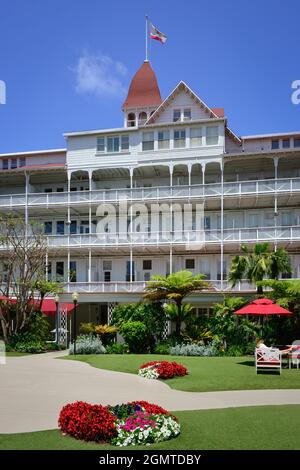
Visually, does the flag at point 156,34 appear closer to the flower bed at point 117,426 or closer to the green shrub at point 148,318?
the green shrub at point 148,318

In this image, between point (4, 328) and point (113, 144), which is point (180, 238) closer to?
point (113, 144)

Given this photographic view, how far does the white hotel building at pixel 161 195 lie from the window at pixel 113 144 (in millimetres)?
83

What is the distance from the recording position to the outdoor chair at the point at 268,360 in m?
18.5

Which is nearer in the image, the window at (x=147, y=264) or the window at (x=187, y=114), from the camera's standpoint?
the window at (x=187, y=114)

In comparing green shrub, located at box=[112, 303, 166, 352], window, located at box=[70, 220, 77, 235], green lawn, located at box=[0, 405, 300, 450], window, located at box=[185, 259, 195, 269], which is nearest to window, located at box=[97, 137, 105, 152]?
window, located at box=[70, 220, 77, 235]

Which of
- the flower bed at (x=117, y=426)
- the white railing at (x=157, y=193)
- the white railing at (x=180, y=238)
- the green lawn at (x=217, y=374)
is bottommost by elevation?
the green lawn at (x=217, y=374)

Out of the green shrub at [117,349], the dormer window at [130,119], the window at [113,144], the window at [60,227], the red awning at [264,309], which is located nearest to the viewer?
the red awning at [264,309]

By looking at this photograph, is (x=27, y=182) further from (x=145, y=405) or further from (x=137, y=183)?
(x=145, y=405)

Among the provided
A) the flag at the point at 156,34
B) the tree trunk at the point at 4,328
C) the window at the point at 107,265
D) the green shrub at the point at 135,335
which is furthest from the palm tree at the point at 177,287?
the flag at the point at 156,34

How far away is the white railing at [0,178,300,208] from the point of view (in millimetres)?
37750

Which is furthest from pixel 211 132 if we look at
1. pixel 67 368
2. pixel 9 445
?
pixel 9 445

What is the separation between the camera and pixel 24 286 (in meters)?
31.7

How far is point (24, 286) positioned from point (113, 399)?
18.9 meters

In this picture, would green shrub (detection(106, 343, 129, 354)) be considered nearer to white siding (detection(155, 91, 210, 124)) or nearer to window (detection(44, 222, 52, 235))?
window (detection(44, 222, 52, 235))
